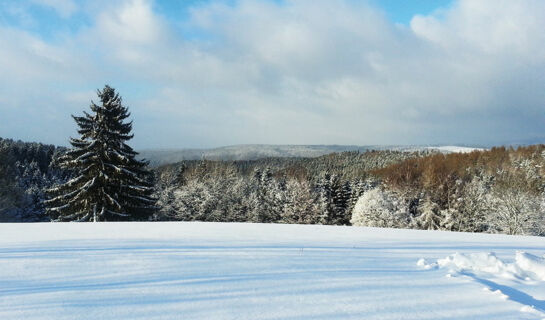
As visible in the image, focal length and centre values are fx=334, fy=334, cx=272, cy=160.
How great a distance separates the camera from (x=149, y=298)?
3172mm

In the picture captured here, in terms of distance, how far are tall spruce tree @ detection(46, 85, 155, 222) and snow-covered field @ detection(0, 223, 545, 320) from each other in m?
15.1

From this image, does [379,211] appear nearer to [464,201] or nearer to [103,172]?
[464,201]

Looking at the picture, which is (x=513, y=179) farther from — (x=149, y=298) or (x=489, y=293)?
(x=149, y=298)

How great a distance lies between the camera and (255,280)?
3809mm

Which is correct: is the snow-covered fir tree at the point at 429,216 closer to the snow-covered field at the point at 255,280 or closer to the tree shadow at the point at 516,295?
the snow-covered field at the point at 255,280

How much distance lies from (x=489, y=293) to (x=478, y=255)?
Result: 1490mm

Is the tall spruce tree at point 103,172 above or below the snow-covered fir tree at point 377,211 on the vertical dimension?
above

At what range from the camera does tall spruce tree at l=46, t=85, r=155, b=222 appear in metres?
20.2

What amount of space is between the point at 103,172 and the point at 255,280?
760 inches

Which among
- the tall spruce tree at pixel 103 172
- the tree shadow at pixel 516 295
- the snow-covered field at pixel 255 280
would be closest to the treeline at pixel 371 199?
the tall spruce tree at pixel 103 172

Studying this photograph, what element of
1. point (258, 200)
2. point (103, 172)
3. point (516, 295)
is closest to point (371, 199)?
point (258, 200)

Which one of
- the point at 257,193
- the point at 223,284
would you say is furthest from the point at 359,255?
the point at 257,193

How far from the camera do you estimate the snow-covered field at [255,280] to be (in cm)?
299

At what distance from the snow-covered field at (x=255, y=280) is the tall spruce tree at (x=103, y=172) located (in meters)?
15.1
